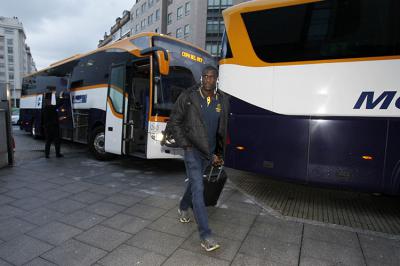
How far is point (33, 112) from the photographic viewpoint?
1306 cm

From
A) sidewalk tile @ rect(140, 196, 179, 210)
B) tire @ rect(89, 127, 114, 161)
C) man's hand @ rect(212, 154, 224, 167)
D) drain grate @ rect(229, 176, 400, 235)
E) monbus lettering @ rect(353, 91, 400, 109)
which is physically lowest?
drain grate @ rect(229, 176, 400, 235)

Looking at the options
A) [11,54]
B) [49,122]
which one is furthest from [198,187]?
[11,54]

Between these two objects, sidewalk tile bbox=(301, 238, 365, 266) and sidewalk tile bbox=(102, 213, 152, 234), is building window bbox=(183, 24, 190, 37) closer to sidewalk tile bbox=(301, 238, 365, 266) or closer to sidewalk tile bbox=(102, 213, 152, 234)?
sidewalk tile bbox=(102, 213, 152, 234)

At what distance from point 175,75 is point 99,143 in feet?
10.5

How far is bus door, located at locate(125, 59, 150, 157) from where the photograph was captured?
6.99 metres

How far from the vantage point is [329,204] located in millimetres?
4980

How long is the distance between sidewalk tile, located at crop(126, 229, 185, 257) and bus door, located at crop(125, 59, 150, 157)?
3.39m

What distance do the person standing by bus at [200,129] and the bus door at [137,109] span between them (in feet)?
12.0

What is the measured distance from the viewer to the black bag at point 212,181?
11.7 ft

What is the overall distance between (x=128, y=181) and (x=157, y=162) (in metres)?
2.21

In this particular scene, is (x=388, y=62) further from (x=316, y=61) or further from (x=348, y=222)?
(x=348, y=222)

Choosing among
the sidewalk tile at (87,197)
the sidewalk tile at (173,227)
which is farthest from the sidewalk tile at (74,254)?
the sidewalk tile at (87,197)

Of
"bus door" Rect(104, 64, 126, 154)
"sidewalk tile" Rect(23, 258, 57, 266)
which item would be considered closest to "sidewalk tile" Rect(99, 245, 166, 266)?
"sidewalk tile" Rect(23, 258, 57, 266)

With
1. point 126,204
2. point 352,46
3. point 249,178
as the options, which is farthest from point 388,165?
point 126,204
